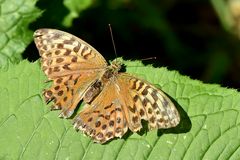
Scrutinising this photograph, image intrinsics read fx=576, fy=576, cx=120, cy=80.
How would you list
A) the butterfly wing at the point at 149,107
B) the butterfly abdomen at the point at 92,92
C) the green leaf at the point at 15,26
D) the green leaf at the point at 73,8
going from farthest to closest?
the green leaf at the point at 73,8 → the green leaf at the point at 15,26 → the butterfly abdomen at the point at 92,92 → the butterfly wing at the point at 149,107

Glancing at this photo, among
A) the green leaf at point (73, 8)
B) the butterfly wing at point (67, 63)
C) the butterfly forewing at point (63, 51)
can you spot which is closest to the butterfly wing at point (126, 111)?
the butterfly wing at point (67, 63)

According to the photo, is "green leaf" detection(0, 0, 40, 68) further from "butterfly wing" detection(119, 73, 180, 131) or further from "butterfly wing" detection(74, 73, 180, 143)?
"butterfly wing" detection(119, 73, 180, 131)

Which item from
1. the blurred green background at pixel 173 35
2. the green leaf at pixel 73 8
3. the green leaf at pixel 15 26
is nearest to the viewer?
the green leaf at pixel 15 26

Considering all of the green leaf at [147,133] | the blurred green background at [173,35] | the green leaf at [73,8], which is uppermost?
the blurred green background at [173,35]

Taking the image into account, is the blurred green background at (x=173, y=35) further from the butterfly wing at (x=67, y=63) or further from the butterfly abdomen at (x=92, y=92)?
the butterfly abdomen at (x=92, y=92)

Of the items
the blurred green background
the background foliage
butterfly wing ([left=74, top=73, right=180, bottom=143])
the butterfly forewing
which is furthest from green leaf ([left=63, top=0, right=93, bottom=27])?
butterfly wing ([left=74, top=73, right=180, bottom=143])

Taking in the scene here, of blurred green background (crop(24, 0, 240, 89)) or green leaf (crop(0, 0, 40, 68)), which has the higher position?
blurred green background (crop(24, 0, 240, 89))

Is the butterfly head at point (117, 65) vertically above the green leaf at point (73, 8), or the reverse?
the green leaf at point (73, 8)

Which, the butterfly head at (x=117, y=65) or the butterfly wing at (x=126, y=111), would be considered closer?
the butterfly wing at (x=126, y=111)
